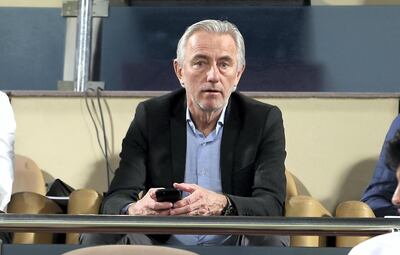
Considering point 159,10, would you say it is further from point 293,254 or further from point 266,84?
point 293,254

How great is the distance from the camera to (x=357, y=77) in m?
3.88

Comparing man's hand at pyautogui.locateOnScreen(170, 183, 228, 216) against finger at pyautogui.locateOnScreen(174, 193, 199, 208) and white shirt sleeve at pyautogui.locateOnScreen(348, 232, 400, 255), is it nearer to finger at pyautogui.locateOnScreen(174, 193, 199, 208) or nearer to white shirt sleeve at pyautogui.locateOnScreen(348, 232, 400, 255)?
finger at pyautogui.locateOnScreen(174, 193, 199, 208)

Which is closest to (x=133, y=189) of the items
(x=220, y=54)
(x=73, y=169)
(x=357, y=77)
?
(x=220, y=54)

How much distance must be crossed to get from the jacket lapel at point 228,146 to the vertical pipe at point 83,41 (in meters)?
1.01

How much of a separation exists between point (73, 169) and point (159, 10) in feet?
2.55

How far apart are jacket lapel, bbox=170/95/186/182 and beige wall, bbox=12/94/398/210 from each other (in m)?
0.62

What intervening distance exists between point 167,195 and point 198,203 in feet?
0.28

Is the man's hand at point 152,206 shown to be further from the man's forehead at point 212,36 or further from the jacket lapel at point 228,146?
the man's forehead at point 212,36

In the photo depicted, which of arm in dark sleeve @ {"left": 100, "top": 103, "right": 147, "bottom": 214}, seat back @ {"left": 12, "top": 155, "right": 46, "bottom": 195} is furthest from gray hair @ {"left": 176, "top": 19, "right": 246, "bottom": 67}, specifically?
seat back @ {"left": 12, "top": 155, "right": 46, "bottom": 195}

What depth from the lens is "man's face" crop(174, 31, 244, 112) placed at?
9.41 ft

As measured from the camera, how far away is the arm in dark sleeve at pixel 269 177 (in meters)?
2.65

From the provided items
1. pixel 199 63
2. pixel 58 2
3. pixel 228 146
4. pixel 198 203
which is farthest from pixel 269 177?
pixel 58 2

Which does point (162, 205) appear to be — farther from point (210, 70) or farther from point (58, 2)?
point (58, 2)

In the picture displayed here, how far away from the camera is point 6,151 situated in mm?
2963
